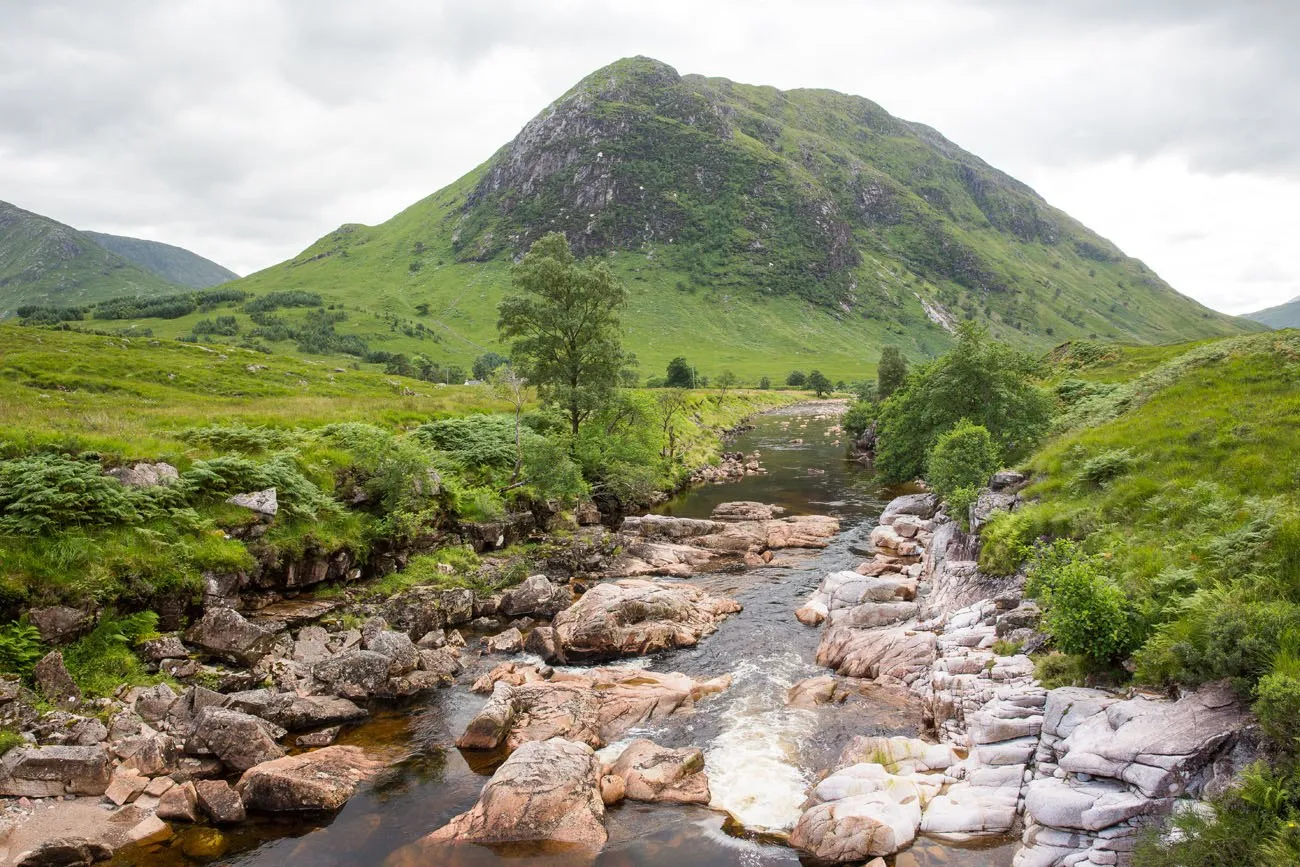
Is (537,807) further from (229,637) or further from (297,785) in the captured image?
(229,637)

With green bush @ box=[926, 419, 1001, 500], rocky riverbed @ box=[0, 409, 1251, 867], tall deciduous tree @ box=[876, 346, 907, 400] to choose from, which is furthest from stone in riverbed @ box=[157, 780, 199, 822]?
tall deciduous tree @ box=[876, 346, 907, 400]

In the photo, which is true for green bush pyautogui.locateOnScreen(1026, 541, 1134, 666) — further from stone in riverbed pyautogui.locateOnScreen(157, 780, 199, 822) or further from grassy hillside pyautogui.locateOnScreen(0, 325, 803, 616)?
grassy hillside pyautogui.locateOnScreen(0, 325, 803, 616)

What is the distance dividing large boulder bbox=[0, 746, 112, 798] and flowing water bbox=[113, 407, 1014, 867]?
7.34 feet

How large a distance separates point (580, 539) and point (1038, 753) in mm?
27057

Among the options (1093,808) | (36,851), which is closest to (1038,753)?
(1093,808)

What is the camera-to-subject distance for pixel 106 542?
19.6 m

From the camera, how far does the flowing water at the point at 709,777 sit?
42.9ft

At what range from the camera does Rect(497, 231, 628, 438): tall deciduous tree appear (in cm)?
4466

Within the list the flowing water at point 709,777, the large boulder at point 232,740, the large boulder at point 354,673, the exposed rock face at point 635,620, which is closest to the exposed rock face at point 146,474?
the large boulder at point 354,673

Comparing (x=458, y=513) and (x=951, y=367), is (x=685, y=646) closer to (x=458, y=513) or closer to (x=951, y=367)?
(x=458, y=513)

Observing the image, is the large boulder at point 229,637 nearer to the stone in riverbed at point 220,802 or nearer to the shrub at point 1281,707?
the stone in riverbed at point 220,802

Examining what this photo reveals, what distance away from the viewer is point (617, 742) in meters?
17.6

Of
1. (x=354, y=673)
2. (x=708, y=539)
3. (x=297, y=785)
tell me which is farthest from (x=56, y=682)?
(x=708, y=539)

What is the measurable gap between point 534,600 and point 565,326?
23803mm
